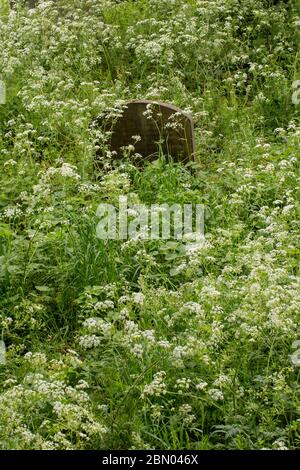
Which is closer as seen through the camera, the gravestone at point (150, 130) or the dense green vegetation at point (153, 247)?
the dense green vegetation at point (153, 247)

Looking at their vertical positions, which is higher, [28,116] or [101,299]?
[28,116]

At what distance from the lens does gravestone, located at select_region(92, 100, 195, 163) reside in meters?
7.47

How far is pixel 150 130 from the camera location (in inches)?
302

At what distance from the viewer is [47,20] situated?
390 inches

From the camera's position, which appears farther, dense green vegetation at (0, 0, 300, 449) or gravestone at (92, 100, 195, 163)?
gravestone at (92, 100, 195, 163)

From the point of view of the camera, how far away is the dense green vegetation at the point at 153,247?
446 cm

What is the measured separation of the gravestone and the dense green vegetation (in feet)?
0.47

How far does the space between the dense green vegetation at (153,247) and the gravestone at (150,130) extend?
145 millimetres

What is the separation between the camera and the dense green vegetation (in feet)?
14.6
